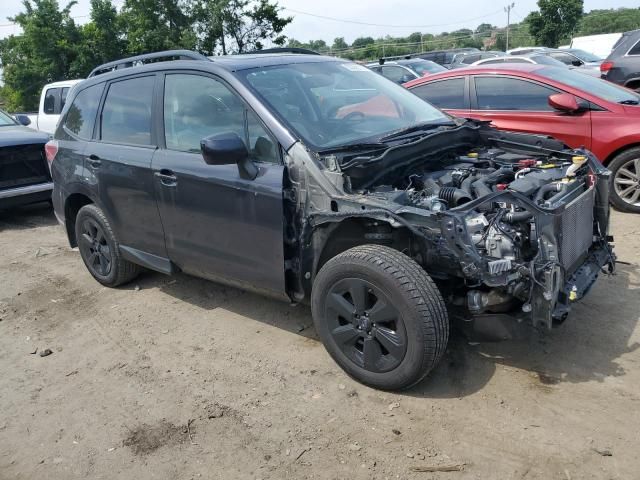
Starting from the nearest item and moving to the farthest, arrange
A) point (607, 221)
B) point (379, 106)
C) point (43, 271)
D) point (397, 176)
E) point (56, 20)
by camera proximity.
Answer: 1. point (397, 176)
2. point (607, 221)
3. point (379, 106)
4. point (43, 271)
5. point (56, 20)

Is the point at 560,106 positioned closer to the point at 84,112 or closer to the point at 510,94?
the point at 510,94

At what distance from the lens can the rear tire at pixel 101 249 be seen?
499cm

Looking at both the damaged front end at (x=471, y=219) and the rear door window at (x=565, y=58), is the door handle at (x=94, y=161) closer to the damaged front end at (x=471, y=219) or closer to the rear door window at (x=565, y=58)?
the damaged front end at (x=471, y=219)

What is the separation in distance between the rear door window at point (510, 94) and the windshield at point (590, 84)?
23 cm

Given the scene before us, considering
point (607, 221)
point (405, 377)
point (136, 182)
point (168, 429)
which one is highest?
point (136, 182)

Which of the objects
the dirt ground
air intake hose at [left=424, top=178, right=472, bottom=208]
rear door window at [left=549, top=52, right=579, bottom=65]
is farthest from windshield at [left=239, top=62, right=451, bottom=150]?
rear door window at [left=549, top=52, right=579, bottom=65]

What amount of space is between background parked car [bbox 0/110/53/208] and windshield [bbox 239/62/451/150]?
5.33 metres

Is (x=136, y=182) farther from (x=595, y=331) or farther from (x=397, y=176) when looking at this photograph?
(x=595, y=331)

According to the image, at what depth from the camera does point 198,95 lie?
4023mm

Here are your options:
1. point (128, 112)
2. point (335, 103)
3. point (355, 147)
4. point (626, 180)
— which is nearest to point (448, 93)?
point (626, 180)

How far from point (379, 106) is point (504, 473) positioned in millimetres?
2657

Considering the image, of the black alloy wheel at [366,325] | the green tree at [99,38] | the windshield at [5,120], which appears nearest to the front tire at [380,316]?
the black alloy wheel at [366,325]

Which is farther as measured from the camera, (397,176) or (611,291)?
(611,291)

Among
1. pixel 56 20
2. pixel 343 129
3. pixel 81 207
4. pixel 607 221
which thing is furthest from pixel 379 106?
pixel 56 20
